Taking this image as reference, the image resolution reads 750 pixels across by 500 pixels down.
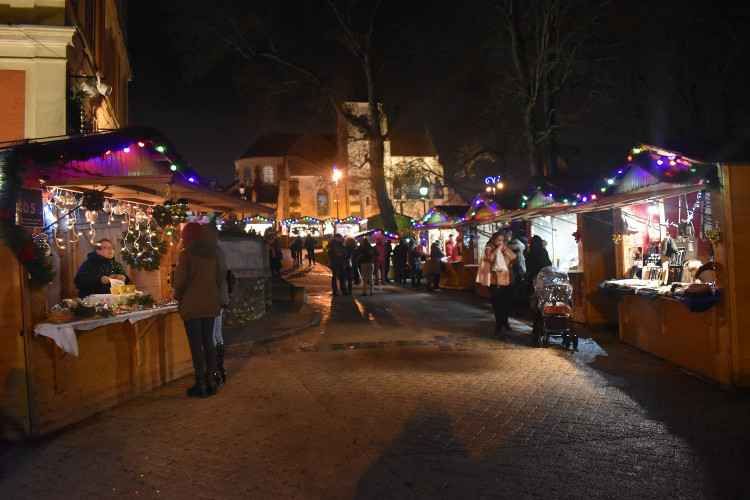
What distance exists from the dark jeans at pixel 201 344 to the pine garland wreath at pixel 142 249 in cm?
271

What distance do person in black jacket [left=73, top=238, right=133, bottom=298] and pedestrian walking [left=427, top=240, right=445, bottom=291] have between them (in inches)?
549

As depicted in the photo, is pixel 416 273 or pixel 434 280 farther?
pixel 416 273

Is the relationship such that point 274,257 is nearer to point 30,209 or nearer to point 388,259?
point 388,259

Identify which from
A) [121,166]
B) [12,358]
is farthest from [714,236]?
[12,358]

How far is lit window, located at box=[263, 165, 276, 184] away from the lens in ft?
220

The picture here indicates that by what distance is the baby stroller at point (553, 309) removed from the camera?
29.3 ft

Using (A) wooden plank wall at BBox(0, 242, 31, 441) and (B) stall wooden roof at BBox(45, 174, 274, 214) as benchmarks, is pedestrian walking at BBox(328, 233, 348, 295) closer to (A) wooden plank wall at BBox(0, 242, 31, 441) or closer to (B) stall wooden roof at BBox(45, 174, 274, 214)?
(B) stall wooden roof at BBox(45, 174, 274, 214)

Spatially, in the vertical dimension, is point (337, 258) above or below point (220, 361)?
above

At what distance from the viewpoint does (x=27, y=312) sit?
17.3 feet

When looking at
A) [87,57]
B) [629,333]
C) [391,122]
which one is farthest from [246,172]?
[629,333]

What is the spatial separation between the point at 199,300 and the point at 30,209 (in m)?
1.94

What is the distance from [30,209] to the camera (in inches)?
214

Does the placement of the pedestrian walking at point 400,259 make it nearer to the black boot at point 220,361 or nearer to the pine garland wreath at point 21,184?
the black boot at point 220,361

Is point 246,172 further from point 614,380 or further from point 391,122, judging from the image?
point 614,380
